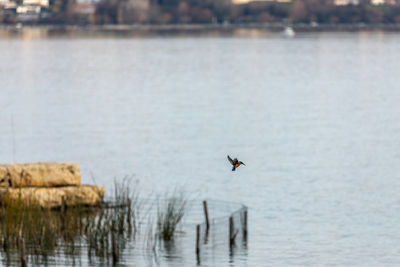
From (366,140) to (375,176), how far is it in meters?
17.9

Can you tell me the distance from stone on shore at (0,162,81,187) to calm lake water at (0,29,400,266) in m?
6.80

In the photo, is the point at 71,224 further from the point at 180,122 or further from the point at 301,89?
the point at 301,89

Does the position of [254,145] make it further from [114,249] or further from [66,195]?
[114,249]

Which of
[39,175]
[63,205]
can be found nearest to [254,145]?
[39,175]

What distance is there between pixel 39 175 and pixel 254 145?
1344 inches

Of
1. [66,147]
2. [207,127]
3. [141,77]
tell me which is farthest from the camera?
[141,77]

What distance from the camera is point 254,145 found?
245 ft

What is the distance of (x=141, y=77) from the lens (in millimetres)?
149375

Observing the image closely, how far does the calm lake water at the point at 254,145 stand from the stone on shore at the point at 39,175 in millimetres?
6796

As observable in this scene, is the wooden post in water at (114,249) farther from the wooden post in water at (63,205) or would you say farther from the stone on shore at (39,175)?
the stone on shore at (39,175)

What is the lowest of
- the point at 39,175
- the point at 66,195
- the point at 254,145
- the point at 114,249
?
the point at 254,145

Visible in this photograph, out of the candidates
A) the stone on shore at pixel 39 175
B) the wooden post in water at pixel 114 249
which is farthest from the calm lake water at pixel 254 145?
the stone on shore at pixel 39 175

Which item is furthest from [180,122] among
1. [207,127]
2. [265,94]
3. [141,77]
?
[141,77]

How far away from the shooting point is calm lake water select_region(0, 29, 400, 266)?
43938 mm
